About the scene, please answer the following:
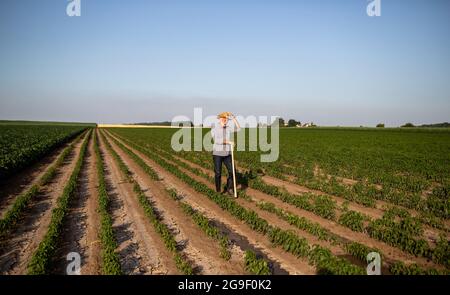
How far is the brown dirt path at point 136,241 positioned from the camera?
461cm

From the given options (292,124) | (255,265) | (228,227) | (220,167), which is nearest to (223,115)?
(220,167)

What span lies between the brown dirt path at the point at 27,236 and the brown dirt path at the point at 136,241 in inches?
56.0

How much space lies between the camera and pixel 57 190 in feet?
32.2

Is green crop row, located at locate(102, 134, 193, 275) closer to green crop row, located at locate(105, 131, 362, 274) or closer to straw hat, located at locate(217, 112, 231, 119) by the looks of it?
green crop row, located at locate(105, 131, 362, 274)

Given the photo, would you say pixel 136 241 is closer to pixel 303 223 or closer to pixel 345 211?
pixel 303 223

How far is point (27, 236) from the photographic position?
230 inches

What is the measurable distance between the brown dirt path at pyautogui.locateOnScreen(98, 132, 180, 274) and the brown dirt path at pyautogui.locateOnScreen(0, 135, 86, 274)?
1422 millimetres

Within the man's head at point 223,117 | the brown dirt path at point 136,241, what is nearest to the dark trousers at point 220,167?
the man's head at point 223,117

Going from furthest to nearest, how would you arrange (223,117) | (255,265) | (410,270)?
(223,117)
(255,265)
(410,270)

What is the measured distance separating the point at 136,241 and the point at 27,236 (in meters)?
2.23
